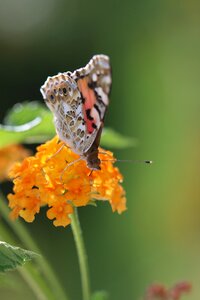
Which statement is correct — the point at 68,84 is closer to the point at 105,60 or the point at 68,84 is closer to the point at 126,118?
the point at 105,60

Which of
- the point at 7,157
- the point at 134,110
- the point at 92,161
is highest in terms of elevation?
the point at 92,161

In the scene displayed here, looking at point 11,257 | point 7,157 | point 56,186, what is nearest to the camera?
point 11,257

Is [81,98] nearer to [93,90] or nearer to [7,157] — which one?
[93,90]

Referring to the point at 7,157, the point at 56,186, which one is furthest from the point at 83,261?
the point at 7,157

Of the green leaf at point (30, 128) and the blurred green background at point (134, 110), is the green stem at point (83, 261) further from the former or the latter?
the blurred green background at point (134, 110)

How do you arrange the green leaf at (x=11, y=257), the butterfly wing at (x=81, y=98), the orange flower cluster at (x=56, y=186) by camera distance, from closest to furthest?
1. the green leaf at (x=11, y=257)
2. the orange flower cluster at (x=56, y=186)
3. the butterfly wing at (x=81, y=98)

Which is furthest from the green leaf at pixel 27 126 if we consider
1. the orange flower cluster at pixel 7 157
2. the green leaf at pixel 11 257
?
the green leaf at pixel 11 257

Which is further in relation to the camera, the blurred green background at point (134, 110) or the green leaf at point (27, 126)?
the blurred green background at point (134, 110)
